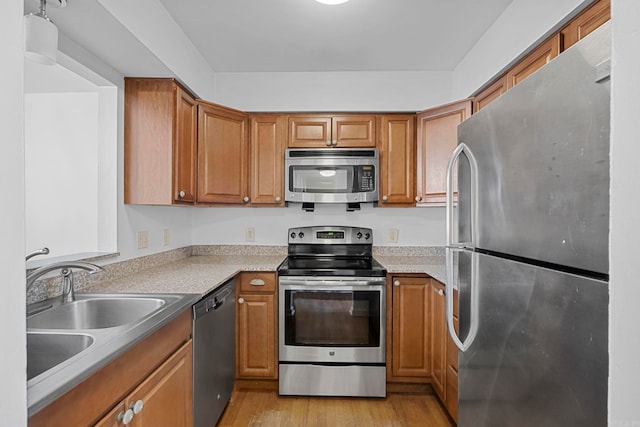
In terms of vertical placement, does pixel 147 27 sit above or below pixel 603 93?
above

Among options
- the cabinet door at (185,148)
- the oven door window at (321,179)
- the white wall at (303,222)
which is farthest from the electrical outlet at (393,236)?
the cabinet door at (185,148)

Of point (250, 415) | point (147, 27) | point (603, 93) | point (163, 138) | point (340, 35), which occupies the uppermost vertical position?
point (340, 35)

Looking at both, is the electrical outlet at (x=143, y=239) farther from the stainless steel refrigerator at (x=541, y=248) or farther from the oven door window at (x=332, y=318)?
the stainless steel refrigerator at (x=541, y=248)

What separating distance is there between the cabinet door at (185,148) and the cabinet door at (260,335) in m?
0.82

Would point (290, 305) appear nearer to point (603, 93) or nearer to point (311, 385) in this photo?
point (311, 385)

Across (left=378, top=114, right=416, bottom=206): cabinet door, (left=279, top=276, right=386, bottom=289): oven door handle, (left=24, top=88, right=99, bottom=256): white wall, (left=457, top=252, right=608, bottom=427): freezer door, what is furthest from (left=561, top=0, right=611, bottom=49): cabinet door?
(left=24, top=88, right=99, bottom=256): white wall

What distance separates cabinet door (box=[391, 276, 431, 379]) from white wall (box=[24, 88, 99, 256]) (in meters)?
1.91

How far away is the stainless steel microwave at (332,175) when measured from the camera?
269cm

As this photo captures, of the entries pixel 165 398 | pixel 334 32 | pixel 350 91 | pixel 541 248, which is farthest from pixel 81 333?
pixel 350 91

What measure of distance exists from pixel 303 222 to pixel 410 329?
1258mm

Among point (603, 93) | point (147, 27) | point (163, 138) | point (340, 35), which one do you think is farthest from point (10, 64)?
point (340, 35)

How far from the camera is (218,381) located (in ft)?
6.48

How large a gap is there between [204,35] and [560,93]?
85.0 inches

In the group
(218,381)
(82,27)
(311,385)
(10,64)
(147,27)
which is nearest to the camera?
(10,64)
